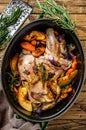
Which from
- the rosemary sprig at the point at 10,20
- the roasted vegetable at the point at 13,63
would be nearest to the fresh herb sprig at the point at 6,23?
the rosemary sprig at the point at 10,20

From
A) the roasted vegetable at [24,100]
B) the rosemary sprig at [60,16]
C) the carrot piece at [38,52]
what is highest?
the rosemary sprig at [60,16]

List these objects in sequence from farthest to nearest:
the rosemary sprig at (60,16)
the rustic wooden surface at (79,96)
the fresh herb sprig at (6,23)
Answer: the rustic wooden surface at (79,96) < the fresh herb sprig at (6,23) < the rosemary sprig at (60,16)

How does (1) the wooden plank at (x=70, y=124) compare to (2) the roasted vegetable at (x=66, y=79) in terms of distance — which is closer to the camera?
(2) the roasted vegetable at (x=66, y=79)

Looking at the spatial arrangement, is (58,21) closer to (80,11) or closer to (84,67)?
(84,67)

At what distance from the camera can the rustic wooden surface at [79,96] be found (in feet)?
6.20

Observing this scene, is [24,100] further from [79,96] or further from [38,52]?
[79,96]

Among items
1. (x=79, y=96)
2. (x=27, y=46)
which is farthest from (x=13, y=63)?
(x=79, y=96)

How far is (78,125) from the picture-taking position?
196cm

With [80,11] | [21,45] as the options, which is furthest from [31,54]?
[80,11]

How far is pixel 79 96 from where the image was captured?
194 cm

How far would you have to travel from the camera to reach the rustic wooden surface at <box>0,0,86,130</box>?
1.89m

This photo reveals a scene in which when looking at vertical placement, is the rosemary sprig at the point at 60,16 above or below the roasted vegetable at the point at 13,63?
above

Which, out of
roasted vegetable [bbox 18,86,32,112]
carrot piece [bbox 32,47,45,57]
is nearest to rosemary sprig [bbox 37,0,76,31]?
carrot piece [bbox 32,47,45,57]

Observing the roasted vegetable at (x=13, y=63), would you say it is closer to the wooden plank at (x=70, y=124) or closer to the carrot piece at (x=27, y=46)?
the carrot piece at (x=27, y=46)
